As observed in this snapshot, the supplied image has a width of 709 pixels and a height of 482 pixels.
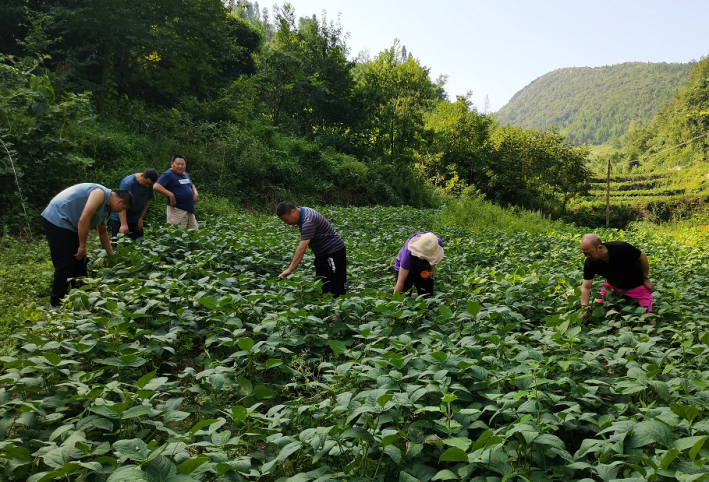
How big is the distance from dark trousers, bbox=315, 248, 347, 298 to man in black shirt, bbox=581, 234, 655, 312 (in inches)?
107

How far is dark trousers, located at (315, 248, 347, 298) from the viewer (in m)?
5.06

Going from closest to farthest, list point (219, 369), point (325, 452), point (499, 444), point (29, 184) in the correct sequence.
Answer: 1. point (499, 444)
2. point (325, 452)
3. point (219, 369)
4. point (29, 184)

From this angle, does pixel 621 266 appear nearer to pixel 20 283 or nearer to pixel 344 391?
pixel 344 391

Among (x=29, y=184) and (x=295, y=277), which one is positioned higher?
(x=29, y=184)

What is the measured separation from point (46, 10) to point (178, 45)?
3989mm

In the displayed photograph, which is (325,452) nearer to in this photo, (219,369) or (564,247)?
(219,369)

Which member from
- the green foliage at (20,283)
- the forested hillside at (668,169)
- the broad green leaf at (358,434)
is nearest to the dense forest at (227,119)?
the green foliage at (20,283)

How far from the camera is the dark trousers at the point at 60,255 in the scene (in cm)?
441

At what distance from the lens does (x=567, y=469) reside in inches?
72.8

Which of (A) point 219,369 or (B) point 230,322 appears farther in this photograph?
(B) point 230,322

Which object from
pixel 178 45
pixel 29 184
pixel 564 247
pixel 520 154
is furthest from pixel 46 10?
pixel 520 154

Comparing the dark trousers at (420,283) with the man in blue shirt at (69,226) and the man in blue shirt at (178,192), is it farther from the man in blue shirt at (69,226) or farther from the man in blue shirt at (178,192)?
the man in blue shirt at (178,192)

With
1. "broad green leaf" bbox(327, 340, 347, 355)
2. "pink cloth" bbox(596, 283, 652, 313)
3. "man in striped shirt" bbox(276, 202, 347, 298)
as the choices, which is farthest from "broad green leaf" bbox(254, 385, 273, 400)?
"pink cloth" bbox(596, 283, 652, 313)

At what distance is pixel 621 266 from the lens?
448cm
